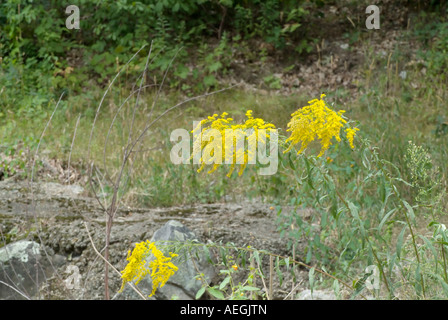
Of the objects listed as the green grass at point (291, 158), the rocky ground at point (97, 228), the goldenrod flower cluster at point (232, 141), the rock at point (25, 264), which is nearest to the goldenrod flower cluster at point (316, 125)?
the goldenrod flower cluster at point (232, 141)

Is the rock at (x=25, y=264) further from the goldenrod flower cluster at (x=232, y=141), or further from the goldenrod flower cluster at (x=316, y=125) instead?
the goldenrod flower cluster at (x=316, y=125)

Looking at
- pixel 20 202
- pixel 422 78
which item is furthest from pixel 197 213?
pixel 422 78

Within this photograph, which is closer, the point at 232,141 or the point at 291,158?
the point at 232,141

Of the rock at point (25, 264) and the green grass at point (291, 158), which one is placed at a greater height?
the green grass at point (291, 158)

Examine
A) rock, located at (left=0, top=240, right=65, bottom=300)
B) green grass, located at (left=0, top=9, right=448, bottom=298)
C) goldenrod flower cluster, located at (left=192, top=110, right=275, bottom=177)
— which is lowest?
rock, located at (left=0, top=240, right=65, bottom=300)

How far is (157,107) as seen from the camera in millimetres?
7535

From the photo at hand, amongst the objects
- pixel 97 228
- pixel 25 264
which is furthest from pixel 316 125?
pixel 25 264

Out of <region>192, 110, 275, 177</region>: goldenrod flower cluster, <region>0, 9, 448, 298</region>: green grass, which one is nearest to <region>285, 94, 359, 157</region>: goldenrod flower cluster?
<region>192, 110, 275, 177</region>: goldenrod flower cluster

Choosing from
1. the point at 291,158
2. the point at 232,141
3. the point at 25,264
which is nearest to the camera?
the point at 232,141

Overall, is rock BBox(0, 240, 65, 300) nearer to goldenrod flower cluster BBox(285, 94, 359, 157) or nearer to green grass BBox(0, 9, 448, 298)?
green grass BBox(0, 9, 448, 298)

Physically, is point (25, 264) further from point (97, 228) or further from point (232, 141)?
point (232, 141)

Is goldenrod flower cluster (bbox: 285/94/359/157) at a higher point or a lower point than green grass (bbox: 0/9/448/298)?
higher

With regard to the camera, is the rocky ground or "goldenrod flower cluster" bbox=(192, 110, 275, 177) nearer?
"goldenrod flower cluster" bbox=(192, 110, 275, 177)

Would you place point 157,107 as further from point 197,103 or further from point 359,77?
point 359,77
